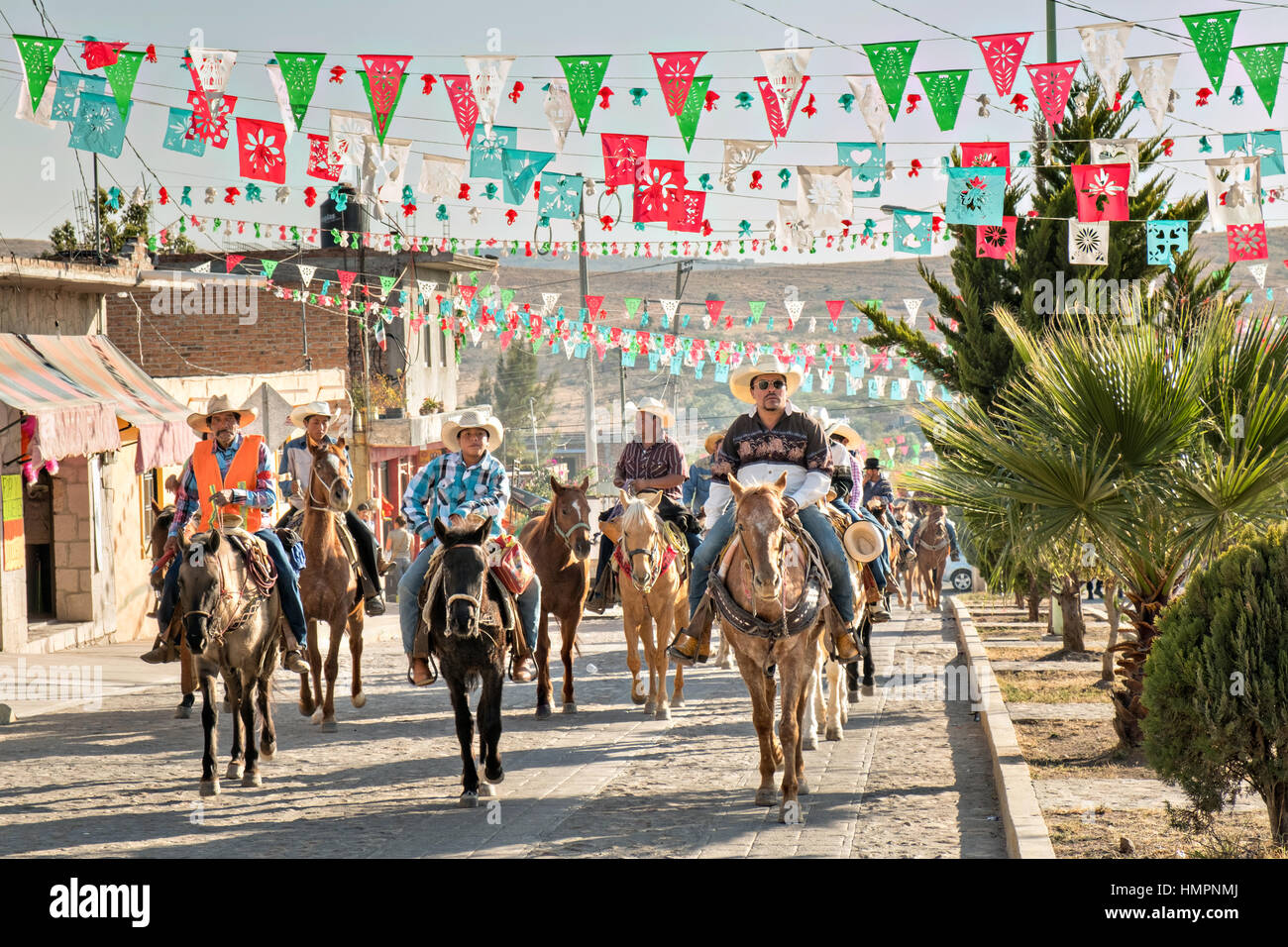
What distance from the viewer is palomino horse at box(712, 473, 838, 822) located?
346 inches

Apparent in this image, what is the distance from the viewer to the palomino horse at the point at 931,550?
28.8m

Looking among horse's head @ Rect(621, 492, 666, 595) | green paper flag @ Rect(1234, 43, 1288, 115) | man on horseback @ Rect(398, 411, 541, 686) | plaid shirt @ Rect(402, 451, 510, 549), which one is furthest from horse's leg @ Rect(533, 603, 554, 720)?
green paper flag @ Rect(1234, 43, 1288, 115)

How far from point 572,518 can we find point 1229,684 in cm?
731

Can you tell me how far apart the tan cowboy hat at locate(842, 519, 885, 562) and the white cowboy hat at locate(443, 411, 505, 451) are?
2805mm

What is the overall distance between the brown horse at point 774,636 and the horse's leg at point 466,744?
1836 mm

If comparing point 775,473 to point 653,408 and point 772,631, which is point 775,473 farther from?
point 653,408

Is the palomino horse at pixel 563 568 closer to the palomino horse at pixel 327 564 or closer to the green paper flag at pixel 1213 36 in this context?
the palomino horse at pixel 327 564

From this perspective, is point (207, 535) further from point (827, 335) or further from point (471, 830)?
point (827, 335)

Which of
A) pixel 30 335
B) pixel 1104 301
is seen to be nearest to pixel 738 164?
pixel 1104 301

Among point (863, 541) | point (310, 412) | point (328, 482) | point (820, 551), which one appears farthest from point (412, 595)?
point (310, 412)

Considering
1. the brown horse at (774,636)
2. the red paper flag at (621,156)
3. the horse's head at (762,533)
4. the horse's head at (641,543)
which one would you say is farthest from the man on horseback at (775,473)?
the red paper flag at (621,156)

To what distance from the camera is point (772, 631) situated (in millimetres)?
9109

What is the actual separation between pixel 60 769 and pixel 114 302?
28.2 metres

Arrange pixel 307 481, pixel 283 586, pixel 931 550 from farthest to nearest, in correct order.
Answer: pixel 931 550 → pixel 307 481 → pixel 283 586
